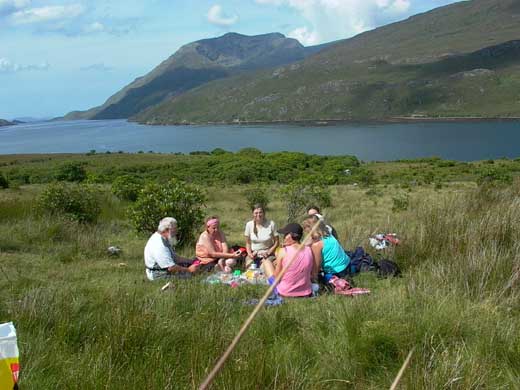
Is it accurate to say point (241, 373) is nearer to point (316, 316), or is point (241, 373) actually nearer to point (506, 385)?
point (506, 385)

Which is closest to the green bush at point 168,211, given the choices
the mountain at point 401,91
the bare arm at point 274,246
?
the bare arm at point 274,246

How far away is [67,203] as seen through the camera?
11.1 meters

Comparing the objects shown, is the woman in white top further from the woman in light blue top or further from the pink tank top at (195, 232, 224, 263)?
the woman in light blue top

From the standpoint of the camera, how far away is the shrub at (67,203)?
35.8 ft

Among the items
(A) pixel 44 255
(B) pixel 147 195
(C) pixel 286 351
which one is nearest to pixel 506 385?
(C) pixel 286 351

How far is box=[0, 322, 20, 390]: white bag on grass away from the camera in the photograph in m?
1.05

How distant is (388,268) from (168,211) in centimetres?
561

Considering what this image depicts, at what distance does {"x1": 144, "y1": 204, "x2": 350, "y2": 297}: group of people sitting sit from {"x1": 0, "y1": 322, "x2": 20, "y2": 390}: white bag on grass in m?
3.14

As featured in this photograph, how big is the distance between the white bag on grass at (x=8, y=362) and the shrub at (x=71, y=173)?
4573 centimetres

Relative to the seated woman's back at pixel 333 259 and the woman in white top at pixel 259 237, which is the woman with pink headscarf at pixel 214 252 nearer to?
the woman in white top at pixel 259 237

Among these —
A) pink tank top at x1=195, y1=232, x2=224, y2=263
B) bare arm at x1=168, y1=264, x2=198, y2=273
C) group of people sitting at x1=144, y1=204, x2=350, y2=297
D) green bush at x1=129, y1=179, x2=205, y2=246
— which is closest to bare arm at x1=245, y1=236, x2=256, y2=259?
group of people sitting at x1=144, y1=204, x2=350, y2=297

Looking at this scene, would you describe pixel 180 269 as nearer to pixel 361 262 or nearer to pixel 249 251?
pixel 249 251

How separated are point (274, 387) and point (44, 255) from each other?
6428 millimetres

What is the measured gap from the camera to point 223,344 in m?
2.34
